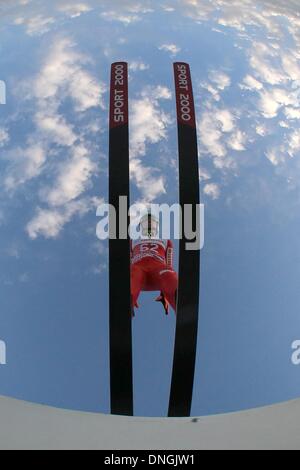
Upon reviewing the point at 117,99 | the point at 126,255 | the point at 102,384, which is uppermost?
the point at 117,99

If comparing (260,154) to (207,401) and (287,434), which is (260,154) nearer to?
(207,401)

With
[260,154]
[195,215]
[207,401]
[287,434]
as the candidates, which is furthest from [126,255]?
[260,154]

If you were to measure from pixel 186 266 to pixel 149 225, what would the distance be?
125cm

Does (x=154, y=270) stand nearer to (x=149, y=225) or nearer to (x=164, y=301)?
(x=164, y=301)

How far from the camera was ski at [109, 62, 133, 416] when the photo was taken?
241 inches

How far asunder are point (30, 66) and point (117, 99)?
254 centimetres

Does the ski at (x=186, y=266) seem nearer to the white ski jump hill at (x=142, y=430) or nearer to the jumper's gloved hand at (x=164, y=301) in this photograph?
the jumper's gloved hand at (x=164, y=301)

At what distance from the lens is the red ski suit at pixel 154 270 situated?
6.86 metres

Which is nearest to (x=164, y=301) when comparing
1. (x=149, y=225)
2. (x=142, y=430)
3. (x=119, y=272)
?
(x=119, y=272)

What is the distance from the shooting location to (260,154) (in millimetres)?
9094

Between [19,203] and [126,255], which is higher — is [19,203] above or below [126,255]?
above

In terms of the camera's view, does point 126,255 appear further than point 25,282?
No

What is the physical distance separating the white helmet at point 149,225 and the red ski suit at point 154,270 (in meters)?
0.12

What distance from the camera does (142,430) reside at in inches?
155
